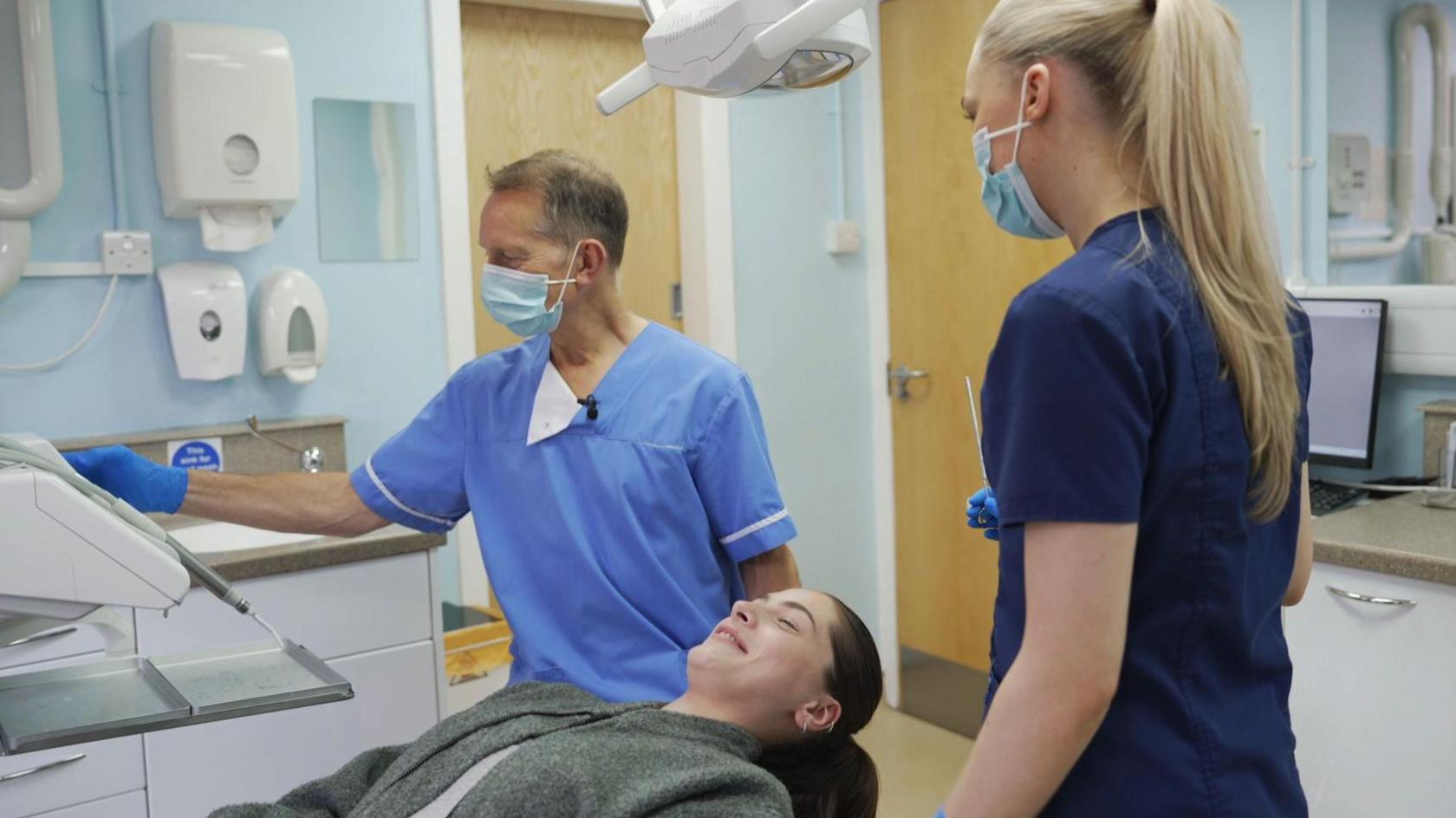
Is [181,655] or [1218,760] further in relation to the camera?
[181,655]

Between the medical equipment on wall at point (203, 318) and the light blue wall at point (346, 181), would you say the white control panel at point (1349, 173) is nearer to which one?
the light blue wall at point (346, 181)

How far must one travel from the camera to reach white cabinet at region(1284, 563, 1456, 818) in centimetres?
206

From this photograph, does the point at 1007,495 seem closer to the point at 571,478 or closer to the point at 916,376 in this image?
the point at 571,478

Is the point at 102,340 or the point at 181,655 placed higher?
the point at 102,340

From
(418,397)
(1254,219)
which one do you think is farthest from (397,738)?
(1254,219)

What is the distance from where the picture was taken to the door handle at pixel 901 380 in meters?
3.71

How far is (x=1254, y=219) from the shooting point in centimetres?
103

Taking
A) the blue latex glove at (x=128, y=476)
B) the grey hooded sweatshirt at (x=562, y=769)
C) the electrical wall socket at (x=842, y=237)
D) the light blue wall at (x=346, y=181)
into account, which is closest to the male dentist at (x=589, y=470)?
the blue latex glove at (x=128, y=476)

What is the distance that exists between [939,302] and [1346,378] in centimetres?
124

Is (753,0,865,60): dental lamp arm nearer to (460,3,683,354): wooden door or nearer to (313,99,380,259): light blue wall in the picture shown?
(313,99,380,259): light blue wall

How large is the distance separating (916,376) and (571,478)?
6.96ft

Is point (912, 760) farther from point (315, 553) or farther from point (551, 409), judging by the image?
point (551, 409)

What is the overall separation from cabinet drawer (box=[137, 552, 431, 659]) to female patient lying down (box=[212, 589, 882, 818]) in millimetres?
719

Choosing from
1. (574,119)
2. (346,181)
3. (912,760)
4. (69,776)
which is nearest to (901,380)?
(912,760)
